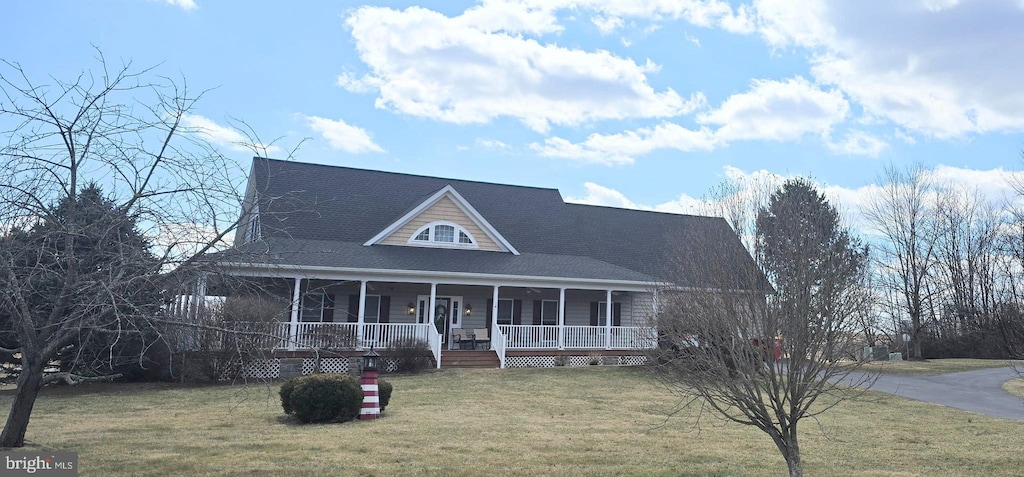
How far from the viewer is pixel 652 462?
7602 mm

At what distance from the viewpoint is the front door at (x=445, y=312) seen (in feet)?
73.4

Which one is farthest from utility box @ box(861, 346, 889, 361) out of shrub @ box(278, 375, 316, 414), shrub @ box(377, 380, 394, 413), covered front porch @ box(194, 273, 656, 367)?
covered front porch @ box(194, 273, 656, 367)

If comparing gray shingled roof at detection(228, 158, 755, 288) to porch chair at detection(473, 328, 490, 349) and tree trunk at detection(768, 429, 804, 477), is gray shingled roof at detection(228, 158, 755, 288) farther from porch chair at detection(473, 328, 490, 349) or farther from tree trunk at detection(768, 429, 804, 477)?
tree trunk at detection(768, 429, 804, 477)

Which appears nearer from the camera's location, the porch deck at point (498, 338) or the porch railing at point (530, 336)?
the porch deck at point (498, 338)

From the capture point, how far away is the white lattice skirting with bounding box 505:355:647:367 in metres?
20.7

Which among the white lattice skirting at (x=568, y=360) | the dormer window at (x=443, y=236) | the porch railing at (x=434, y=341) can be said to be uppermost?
the dormer window at (x=443, y=236)

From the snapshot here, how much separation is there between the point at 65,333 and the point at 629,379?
13875 mm

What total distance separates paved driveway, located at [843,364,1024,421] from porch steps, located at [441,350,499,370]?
1088 cm

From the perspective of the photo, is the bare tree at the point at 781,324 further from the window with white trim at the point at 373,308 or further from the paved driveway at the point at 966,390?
the window with white trim at the point at 373,308

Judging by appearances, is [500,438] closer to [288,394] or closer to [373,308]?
[288,394]

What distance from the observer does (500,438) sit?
9.02 meters

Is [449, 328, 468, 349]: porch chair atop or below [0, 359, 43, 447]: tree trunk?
atop

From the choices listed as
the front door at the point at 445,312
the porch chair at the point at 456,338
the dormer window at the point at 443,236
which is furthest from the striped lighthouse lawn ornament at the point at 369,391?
the dormer window at the point at 443,236

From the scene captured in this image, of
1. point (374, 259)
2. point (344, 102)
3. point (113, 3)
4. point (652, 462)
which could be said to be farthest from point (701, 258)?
point (374, 259)
